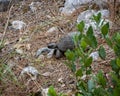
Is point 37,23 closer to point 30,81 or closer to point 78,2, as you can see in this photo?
point 78,2

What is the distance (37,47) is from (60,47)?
29 cm

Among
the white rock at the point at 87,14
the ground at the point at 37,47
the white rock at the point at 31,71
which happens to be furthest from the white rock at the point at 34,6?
the white rock at the point at 31,71

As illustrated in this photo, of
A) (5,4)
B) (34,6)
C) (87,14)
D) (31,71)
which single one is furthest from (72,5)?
(31,71)

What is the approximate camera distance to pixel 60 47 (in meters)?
2.48

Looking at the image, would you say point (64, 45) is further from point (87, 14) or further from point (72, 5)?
point (72, 5)

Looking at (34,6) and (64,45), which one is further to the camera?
(34,6)

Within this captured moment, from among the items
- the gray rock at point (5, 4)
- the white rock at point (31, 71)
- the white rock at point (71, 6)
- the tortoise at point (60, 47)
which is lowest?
the white rock at point (31, 71)

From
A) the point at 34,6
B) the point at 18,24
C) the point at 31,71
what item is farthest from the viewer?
the point at 34,6

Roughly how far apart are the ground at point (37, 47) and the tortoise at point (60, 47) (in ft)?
0.15

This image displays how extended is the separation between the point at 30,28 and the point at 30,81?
2.69 ft

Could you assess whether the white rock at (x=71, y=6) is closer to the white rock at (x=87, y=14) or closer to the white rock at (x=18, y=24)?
the white rock at (x=87, y=14)

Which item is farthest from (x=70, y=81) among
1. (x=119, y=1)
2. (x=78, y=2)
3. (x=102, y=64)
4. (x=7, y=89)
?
(x=78, y=2)

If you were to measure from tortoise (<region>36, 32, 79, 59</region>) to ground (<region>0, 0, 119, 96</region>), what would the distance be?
0.15 ft

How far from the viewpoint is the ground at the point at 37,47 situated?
2.22 metres
